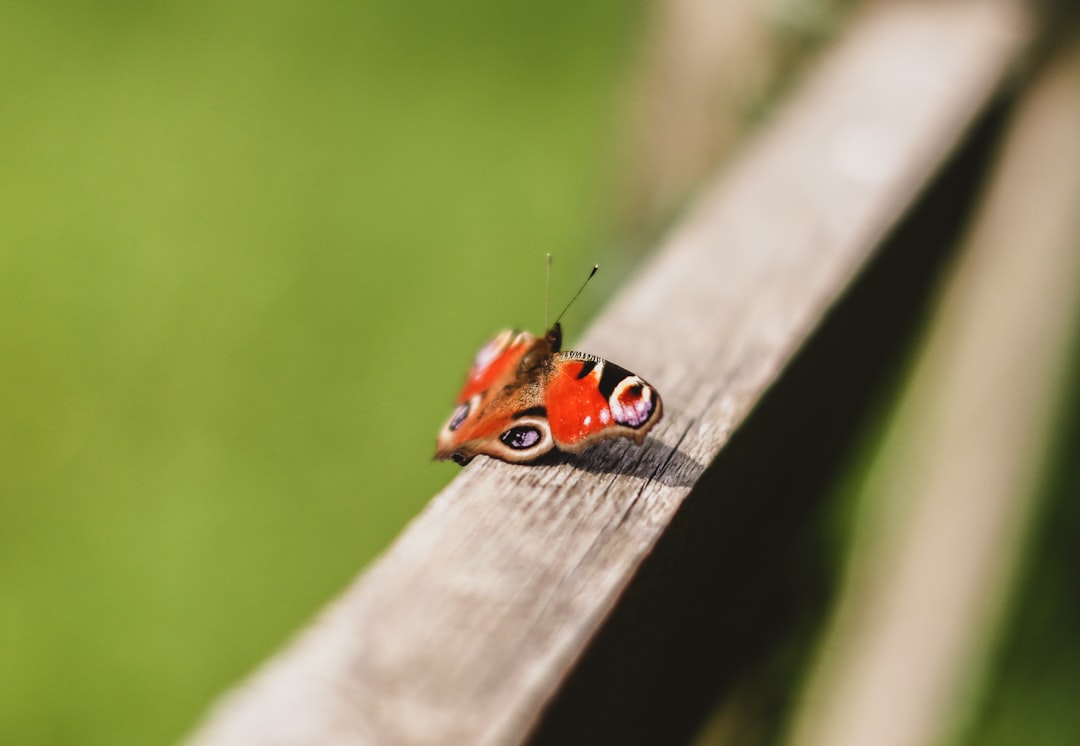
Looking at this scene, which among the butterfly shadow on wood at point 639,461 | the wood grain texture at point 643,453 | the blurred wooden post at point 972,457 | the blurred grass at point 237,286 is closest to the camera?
the wood grain texture at point 643,453

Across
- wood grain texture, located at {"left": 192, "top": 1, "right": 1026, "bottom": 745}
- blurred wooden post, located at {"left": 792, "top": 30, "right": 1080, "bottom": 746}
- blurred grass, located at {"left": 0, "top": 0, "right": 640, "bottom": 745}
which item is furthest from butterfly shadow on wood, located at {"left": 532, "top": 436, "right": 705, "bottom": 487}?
blurred grass, located at {"left": 0, "top": 0, "right": 640, "bottom": 745}

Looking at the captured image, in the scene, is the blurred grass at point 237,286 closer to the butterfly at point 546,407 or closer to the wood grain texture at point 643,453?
the wood grain texture at point 643,453

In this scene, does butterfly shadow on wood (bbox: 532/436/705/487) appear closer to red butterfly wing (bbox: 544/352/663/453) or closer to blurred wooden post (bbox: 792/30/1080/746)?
red butterfly wing (bbox: 544/352/663/453)

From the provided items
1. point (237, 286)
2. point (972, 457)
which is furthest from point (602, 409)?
point (237, 286)

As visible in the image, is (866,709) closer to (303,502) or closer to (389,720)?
(389,720)

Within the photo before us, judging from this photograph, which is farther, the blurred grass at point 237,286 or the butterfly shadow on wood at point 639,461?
the blurred grass at point 237,286

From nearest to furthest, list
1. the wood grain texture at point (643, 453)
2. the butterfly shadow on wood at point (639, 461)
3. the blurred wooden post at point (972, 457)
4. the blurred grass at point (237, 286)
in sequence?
the wood grain texture at point (643, 453) < the butterfly shadow on wood at point (639, 461) < the blurred wooden post at point (972, 457) < the blurred grass at point (237, 286)

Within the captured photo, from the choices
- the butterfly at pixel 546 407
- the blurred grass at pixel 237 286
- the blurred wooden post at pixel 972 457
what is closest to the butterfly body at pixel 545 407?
the butterfly at pixel 546 407

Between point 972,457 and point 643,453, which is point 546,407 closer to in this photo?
point 643,453
